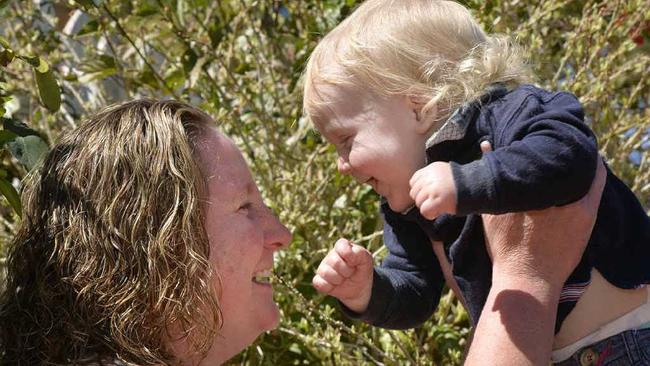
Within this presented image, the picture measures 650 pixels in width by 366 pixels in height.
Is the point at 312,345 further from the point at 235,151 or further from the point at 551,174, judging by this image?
the point at 551,174

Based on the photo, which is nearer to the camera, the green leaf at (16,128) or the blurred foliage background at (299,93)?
the green leaf at (16,128)

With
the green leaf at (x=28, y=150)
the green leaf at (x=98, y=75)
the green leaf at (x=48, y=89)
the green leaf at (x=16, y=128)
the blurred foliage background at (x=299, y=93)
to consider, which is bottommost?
the blurred foliage background at (x=299, y=93)

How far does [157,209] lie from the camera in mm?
1935

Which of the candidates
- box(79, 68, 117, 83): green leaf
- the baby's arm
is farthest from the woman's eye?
box(79, 68, 117, 83): green leaf

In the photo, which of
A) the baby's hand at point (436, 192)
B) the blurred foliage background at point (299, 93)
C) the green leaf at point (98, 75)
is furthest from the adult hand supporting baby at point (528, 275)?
the green leaf at point (98, 75)

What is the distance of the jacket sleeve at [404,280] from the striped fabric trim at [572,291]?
0.35m

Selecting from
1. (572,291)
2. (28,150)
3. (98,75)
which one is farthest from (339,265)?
(98,75)

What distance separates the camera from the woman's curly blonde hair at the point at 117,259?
1.89 metres

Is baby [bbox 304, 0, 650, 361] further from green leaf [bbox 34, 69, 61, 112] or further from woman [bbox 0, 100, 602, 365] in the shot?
green leaf [bbox 34, 69, 61, 112]

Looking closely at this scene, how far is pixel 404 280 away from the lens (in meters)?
2.33

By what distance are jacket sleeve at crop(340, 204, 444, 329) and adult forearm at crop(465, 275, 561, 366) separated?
0.29 m

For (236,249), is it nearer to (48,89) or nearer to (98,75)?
(48,89)

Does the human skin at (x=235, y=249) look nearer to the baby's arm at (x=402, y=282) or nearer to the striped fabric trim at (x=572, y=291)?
the baby's arm at (x=402, y=282)

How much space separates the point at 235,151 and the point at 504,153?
0.52 meters
